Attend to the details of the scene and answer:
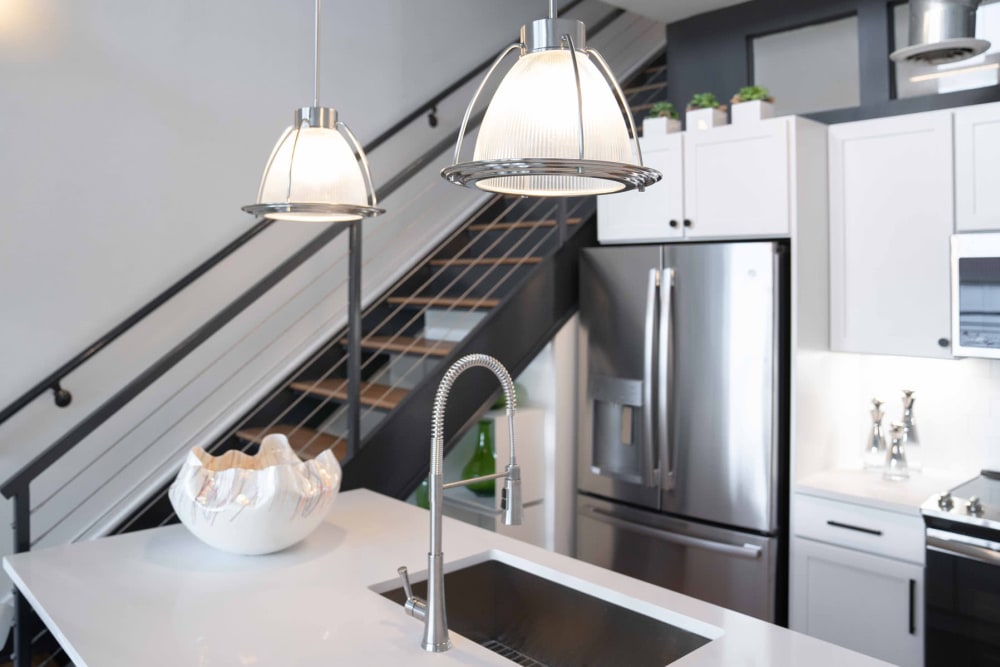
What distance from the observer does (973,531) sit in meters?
2.57

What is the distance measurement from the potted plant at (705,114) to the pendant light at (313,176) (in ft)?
6.20

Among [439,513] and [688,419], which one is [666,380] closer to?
[688,419]

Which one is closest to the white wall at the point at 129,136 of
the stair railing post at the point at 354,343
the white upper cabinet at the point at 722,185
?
the stair railing post at the point at 354,343

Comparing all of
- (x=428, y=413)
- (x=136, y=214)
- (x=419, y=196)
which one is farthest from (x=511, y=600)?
(x=419, y=196)

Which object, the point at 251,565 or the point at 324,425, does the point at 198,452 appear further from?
the point at 324,425

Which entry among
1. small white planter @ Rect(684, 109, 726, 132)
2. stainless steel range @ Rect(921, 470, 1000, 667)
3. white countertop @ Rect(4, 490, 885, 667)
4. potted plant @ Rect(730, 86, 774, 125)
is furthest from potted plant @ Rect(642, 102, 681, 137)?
white countertop @ Rect(4, 490, 885, 667)

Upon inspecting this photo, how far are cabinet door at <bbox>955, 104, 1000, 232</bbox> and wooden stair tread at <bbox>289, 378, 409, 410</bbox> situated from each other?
215 centimetres

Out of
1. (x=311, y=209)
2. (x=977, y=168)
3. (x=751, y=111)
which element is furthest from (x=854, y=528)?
(x=311, y=209)

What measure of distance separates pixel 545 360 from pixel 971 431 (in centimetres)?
170

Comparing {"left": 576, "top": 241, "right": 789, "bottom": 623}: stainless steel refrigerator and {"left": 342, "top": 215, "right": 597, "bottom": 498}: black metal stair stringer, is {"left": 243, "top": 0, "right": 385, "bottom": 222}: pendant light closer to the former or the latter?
{"left": 342, "top": 215, "right": 597, "bottom": 498}: black metal stair stringer

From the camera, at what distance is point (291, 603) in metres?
1.78

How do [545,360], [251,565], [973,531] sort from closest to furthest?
[251,565], [973,531], [545,360]

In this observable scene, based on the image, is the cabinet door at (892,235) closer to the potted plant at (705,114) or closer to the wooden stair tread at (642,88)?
the potted plant at (705,114)

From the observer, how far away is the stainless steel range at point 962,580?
2.50m
